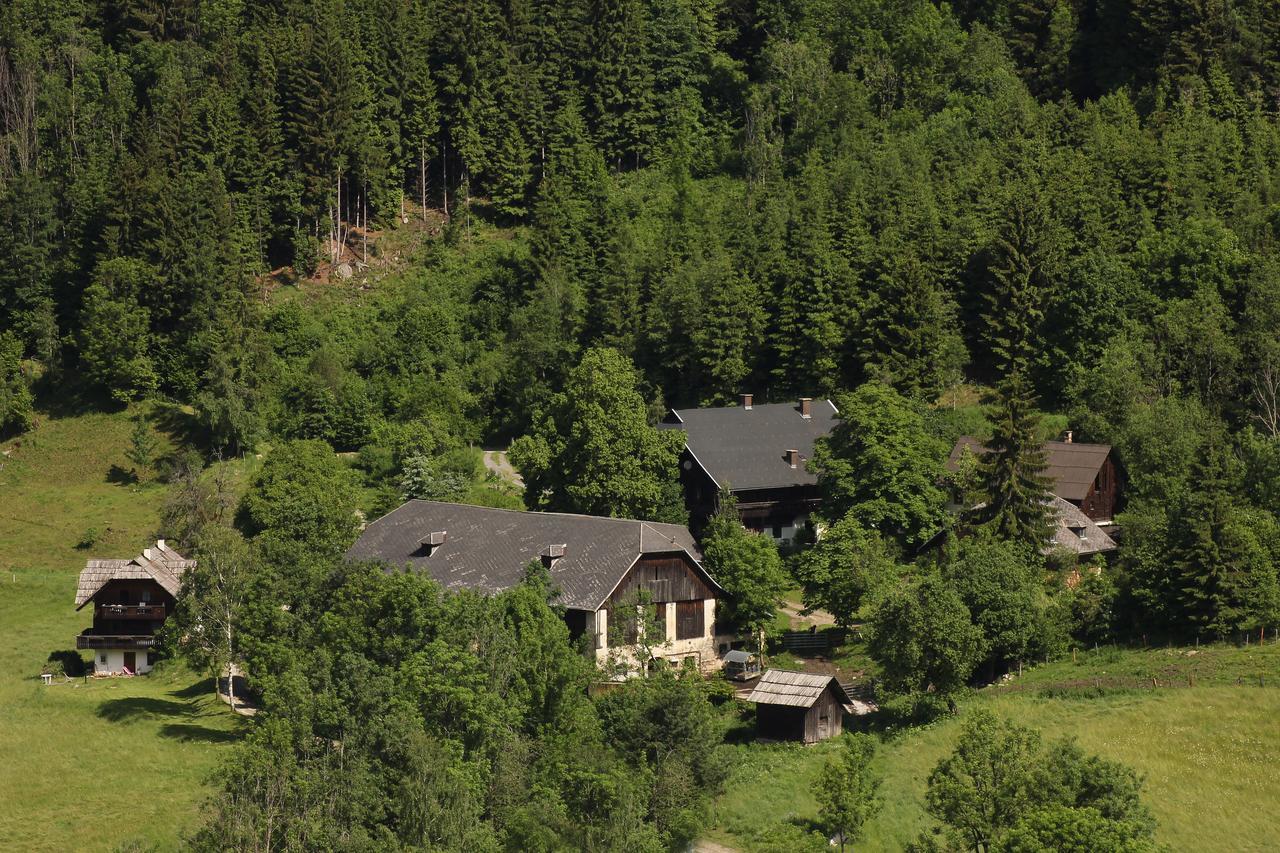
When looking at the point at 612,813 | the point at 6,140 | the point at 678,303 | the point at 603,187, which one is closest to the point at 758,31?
the point at 603,187

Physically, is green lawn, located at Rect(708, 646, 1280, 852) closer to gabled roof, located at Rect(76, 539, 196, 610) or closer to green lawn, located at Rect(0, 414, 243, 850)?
green lawn, located at Rect(0, 414, 243, 850)

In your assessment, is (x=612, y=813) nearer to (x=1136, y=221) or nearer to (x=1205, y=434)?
(x=1205, y=434)

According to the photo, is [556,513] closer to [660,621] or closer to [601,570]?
[601,570]

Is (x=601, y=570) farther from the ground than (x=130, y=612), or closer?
farther from the ground

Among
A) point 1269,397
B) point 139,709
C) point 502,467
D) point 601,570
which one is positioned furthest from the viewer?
point 502,467

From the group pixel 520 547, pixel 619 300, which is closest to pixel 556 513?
pixel 520 547

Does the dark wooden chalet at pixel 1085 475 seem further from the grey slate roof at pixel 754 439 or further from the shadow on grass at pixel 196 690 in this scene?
the shadow on grass at pixel 196 690

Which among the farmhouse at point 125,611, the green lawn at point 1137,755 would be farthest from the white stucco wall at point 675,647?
the farmhouse at point 125,611
